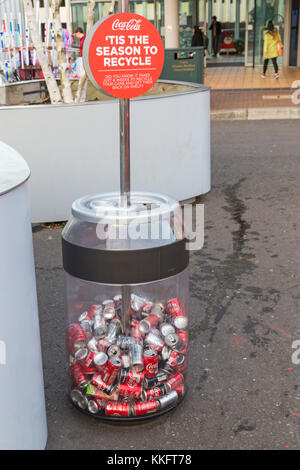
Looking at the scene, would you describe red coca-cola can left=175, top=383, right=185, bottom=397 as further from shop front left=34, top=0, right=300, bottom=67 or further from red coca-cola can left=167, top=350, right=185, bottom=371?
shop front left=34, top=0, right=300, bottom=67

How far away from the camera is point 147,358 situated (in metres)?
3.22

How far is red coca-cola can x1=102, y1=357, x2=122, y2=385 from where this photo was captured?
3195 mm

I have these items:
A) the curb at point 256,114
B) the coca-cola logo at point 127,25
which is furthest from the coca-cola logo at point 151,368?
the curb at point 256,114

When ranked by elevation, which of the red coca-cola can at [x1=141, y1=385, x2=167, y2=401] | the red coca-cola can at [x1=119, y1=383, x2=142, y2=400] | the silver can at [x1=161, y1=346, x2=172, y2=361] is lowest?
the red coca-cola can at [x1=141, y1=385, x2=167, y2=401]

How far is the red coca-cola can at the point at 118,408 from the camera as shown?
3.22 metres

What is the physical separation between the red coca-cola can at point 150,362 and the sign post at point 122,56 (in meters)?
0.79

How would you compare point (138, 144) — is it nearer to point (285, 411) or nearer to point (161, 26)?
point (285, 411)

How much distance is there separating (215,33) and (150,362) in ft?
85.9

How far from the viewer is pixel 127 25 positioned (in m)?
3.21

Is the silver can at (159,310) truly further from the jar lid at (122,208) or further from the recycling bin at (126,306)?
the jar lid at (122,208)

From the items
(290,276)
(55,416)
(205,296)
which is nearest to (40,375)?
(55,416)

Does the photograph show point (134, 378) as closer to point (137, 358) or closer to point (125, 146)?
point (137, 358)

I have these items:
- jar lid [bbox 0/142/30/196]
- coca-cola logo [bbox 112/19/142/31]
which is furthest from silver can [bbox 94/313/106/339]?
coca-cola logo [bbox 112/19/142/31]

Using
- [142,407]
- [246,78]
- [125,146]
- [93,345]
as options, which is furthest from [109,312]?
[246,78]
